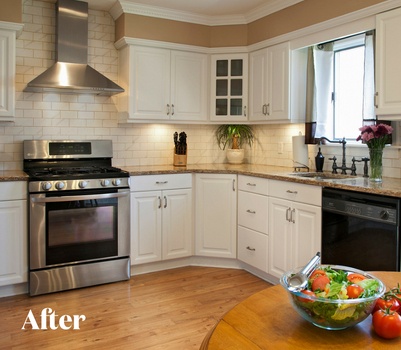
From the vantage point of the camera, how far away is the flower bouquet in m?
2.97

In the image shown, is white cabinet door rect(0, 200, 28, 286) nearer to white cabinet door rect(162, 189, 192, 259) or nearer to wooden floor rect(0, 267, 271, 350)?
wooden floor rect(0, 267, 271, 350)

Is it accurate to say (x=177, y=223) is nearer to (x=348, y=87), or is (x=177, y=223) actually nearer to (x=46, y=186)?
(x=46, y=186)

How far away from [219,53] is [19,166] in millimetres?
2362

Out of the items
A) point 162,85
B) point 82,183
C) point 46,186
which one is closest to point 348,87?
point 162,85

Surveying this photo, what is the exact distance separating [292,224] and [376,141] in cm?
91

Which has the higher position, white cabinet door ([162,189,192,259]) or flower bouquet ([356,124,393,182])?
flower bouquet ([356,124,393,182])

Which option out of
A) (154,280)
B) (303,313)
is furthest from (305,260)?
(303,313)

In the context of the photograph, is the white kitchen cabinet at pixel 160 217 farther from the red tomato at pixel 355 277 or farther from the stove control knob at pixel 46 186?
the red tomato at pixel 355 277

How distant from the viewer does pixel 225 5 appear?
13.7 feet

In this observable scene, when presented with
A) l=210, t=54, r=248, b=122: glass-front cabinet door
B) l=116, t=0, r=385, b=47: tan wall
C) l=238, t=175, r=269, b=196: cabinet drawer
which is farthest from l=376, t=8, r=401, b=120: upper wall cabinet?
l=210, t=54, r=248, b=122: glass-front cabinet door

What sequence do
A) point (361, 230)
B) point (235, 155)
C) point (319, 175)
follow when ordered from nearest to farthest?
point (361, 230)
point (319, 175)
point (235, 155)

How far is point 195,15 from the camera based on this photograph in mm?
4414

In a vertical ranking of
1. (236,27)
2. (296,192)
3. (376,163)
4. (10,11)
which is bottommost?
(296,192)

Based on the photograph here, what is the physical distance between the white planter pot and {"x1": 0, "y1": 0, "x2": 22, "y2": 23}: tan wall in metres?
2.49
